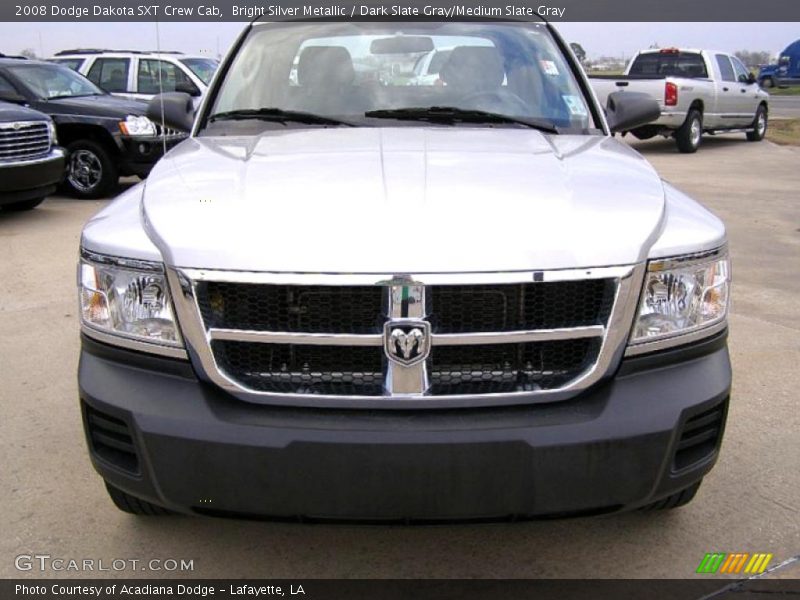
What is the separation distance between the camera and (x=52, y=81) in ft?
34.4

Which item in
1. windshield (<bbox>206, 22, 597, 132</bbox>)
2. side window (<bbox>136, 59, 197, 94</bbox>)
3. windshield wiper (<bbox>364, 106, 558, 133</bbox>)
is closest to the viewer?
windshield wiper (<bbox>364, 106, 558, 133</bbox>)

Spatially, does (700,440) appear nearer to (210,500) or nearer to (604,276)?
(604,276)

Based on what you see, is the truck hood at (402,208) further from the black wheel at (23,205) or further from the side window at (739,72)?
the side window at (739,72)

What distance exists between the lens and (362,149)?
275 centimetres

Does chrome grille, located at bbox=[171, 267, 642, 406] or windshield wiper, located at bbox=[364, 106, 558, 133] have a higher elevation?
windshield wiper, located at bbox=[364, 106, 558, 133]

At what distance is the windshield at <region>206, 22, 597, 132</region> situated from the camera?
339 cm

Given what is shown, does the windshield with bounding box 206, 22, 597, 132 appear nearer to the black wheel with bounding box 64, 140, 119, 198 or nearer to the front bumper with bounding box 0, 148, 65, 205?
the front bumper with bounding box 0, 148, 65, 205

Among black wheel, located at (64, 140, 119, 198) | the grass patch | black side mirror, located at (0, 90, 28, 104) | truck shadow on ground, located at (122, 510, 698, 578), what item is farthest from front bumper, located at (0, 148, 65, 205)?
the grass patch

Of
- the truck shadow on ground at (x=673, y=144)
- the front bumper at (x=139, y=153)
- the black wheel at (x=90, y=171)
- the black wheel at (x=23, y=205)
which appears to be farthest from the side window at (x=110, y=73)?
the truck shadow on ground at (x=673, y=144)

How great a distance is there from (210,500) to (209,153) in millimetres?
1351

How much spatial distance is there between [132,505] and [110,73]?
1165 cm

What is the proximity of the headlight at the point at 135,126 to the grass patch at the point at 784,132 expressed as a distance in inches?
556

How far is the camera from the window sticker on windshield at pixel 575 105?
3439 millimetres

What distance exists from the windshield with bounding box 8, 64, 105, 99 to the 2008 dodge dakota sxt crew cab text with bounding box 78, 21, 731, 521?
9.02m
